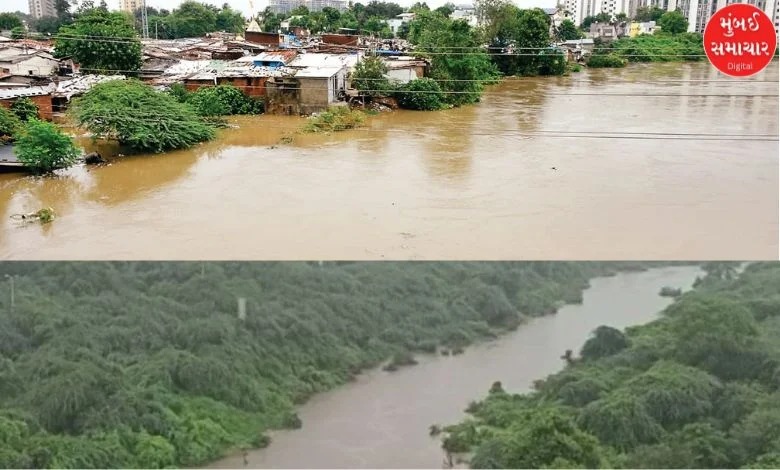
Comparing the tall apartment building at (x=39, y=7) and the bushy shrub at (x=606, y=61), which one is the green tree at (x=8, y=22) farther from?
the bushy shrub at (x=606, y=61)

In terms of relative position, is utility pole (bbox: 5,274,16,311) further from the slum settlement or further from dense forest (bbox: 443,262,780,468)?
the slum settlement

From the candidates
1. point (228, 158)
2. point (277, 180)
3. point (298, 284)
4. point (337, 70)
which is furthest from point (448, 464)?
point (337, 70)

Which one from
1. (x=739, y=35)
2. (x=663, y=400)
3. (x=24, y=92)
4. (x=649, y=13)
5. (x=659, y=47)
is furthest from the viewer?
(x=649, y=13)

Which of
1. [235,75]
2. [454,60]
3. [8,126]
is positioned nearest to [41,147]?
[8,126]

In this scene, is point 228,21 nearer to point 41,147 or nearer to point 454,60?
point 454,60

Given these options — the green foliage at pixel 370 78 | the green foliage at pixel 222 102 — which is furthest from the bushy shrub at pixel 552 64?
the green foliage at pixel 222 102
